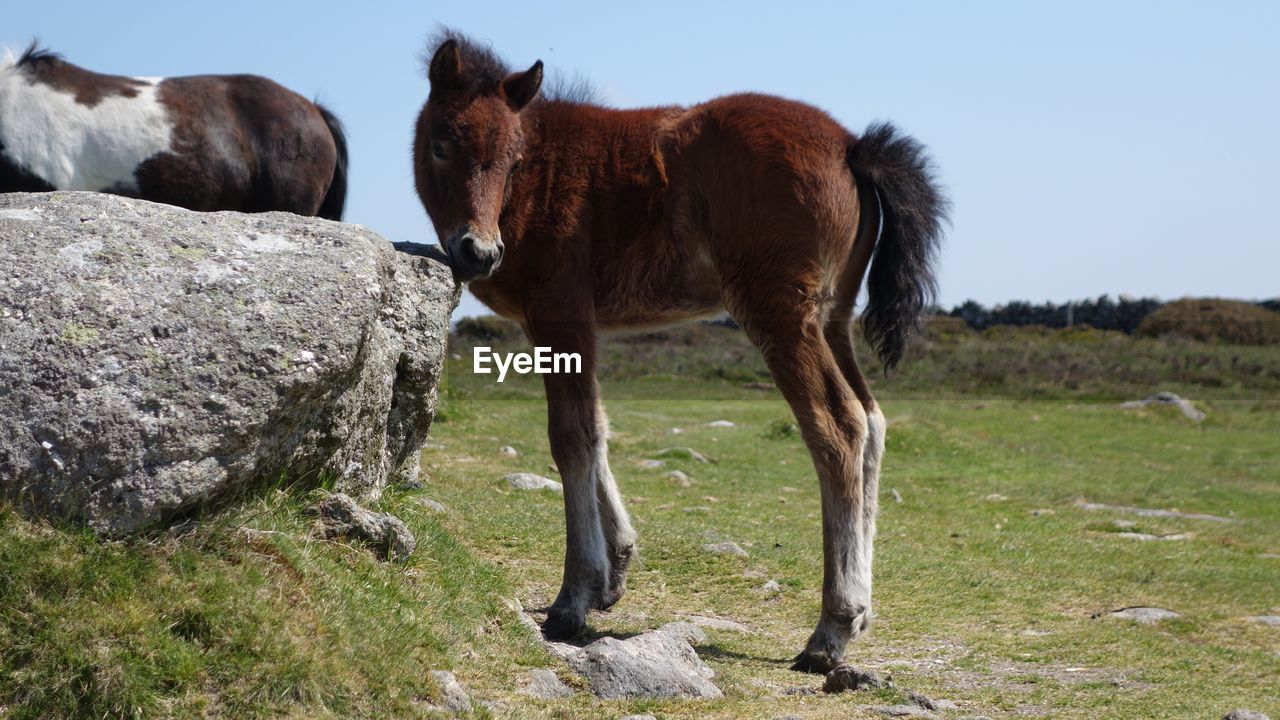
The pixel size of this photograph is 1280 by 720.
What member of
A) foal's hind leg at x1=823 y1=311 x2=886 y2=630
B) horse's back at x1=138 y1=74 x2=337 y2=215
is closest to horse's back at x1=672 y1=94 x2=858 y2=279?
foal's hind leg at x1=823 y1=311 x2=886 y2=630

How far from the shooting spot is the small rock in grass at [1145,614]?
25.8 feet

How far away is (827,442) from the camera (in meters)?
6.24

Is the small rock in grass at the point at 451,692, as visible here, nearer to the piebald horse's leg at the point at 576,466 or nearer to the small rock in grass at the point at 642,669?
the small rock in grass at the point at 642,669

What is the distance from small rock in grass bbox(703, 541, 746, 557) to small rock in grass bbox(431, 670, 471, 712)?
385cm

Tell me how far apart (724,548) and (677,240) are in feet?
9.54

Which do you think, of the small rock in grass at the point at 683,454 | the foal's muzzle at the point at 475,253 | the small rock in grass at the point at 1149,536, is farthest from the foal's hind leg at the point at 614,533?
the small rock in grass at the point at 683,454

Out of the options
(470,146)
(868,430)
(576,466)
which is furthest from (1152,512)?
(470,146)

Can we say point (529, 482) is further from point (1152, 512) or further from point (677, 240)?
point (1152, 512)

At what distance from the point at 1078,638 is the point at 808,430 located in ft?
8.09

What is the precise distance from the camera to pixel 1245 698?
243 inches

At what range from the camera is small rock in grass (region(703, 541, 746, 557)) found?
859cm

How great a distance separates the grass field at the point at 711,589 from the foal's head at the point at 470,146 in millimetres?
1551

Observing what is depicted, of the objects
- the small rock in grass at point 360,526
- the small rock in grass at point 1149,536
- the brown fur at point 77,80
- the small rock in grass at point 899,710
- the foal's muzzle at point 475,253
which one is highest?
the brown fur at point 77,80

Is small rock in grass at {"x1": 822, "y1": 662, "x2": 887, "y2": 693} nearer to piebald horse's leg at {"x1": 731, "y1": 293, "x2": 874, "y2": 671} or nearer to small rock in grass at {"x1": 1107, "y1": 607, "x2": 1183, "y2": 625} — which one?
piebald horse's leg at {"x1": 731, "y1": 293, "x2": 874, "y2": 671}
